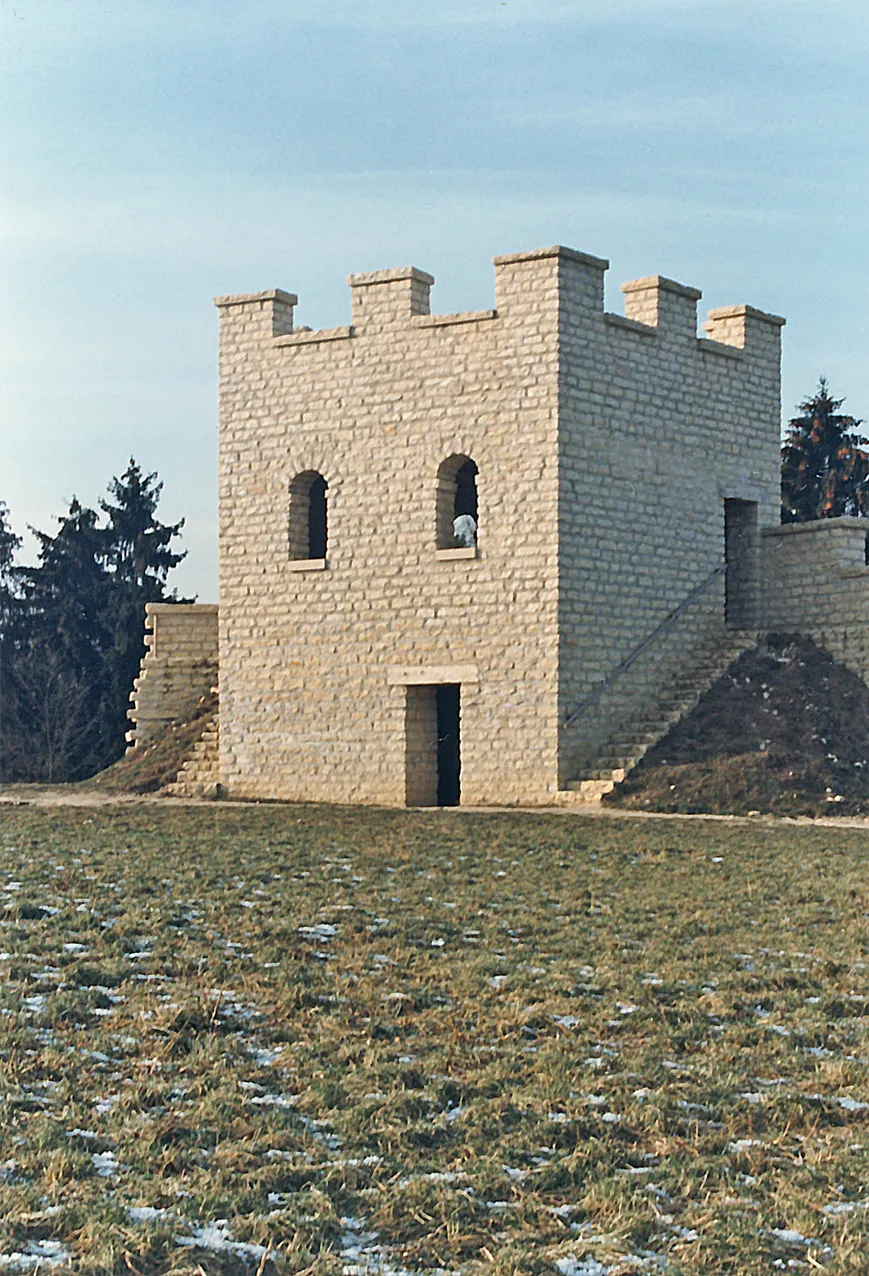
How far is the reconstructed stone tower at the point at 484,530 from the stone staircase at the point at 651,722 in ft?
0.12

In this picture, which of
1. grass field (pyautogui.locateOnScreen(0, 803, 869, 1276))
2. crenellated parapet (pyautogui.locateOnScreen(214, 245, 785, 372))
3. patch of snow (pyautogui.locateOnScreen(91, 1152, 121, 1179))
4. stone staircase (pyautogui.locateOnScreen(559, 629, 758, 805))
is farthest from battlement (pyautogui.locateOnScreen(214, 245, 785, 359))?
patch of snow (pyautogui.locateOnScreen(91, 1152, 121, 1179))

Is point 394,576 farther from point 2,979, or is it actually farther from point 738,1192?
point 738,1192

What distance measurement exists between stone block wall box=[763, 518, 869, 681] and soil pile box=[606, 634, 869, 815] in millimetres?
346

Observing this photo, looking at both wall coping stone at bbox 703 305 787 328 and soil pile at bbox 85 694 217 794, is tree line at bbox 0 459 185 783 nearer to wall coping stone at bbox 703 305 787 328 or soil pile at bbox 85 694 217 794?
soil pile at bbox 85 694 217 794

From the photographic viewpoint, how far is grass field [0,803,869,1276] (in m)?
4.84

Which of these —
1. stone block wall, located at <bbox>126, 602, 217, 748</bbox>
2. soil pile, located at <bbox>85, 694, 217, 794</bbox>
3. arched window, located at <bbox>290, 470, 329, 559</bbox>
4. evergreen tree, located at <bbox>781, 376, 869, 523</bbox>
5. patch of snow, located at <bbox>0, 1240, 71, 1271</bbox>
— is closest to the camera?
patch of snow, located at <bbox>0, 1240, 71, 1271</bbox>

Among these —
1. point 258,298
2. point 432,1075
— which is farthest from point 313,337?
point 432,1075

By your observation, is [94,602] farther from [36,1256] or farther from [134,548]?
[36,1256]

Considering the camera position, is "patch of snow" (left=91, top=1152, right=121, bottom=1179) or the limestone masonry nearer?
"patch of snow" (left=91, top=1152, right=121, bottom=1179)

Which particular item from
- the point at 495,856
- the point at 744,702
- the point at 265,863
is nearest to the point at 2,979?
the point at 265,863

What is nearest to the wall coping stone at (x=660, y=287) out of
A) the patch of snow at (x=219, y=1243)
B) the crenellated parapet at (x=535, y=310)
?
the crenellated parapet at (x=535, y=310)

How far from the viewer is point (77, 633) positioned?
40969mm

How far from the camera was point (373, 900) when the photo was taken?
11.0m

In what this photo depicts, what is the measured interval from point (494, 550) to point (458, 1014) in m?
13.4
